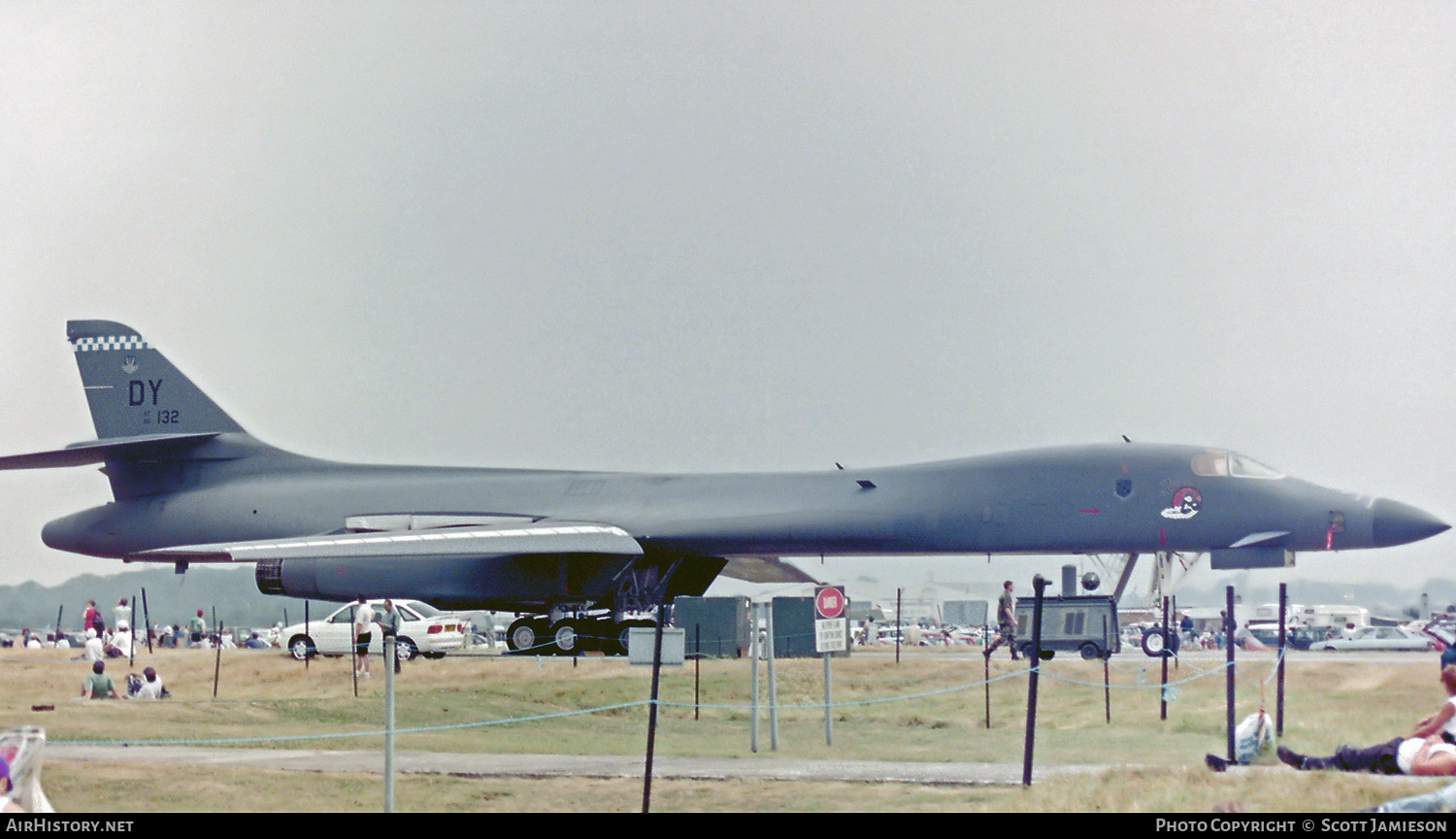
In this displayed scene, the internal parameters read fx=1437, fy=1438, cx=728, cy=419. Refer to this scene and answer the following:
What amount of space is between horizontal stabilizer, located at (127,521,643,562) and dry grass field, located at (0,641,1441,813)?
1.74 metres

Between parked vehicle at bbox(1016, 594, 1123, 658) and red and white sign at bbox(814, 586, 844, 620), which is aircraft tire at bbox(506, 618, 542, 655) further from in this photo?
red and white sign at bbox(814, 586, 844, 620)

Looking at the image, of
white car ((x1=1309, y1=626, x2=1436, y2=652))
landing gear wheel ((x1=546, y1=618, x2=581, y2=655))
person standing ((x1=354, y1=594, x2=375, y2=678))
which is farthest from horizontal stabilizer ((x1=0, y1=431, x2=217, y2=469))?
white car ((x1=1309, y1=626, x2=1436, y2=652))

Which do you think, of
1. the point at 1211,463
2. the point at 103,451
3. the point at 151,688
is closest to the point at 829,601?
the point at 1211,463

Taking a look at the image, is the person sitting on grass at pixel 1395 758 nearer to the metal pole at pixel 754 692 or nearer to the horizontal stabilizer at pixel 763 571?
the metal pole at pixel 754 692

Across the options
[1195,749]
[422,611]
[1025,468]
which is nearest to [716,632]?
[422,611]

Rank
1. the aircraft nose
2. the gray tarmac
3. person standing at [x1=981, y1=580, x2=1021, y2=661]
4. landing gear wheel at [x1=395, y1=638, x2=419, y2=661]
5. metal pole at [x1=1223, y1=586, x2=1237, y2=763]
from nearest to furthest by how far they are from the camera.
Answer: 1. the gray tarmac
2. metal pole at [x1=1223, y1=586, x2=1237, y2=763]
3. the aircraft nose
4. person standing at [x1=981, y1=580, x2=1021, y2=661]
5. landing gear wheel at [x1=395, y1=638, x2=419, y2=661]

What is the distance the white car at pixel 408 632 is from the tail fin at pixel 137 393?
386 cm

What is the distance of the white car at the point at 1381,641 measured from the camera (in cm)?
3047

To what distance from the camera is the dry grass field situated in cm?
995

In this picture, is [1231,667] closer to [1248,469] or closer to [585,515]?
[1248,469]

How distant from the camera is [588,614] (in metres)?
22.1

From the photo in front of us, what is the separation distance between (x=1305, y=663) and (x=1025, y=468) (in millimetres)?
4569
